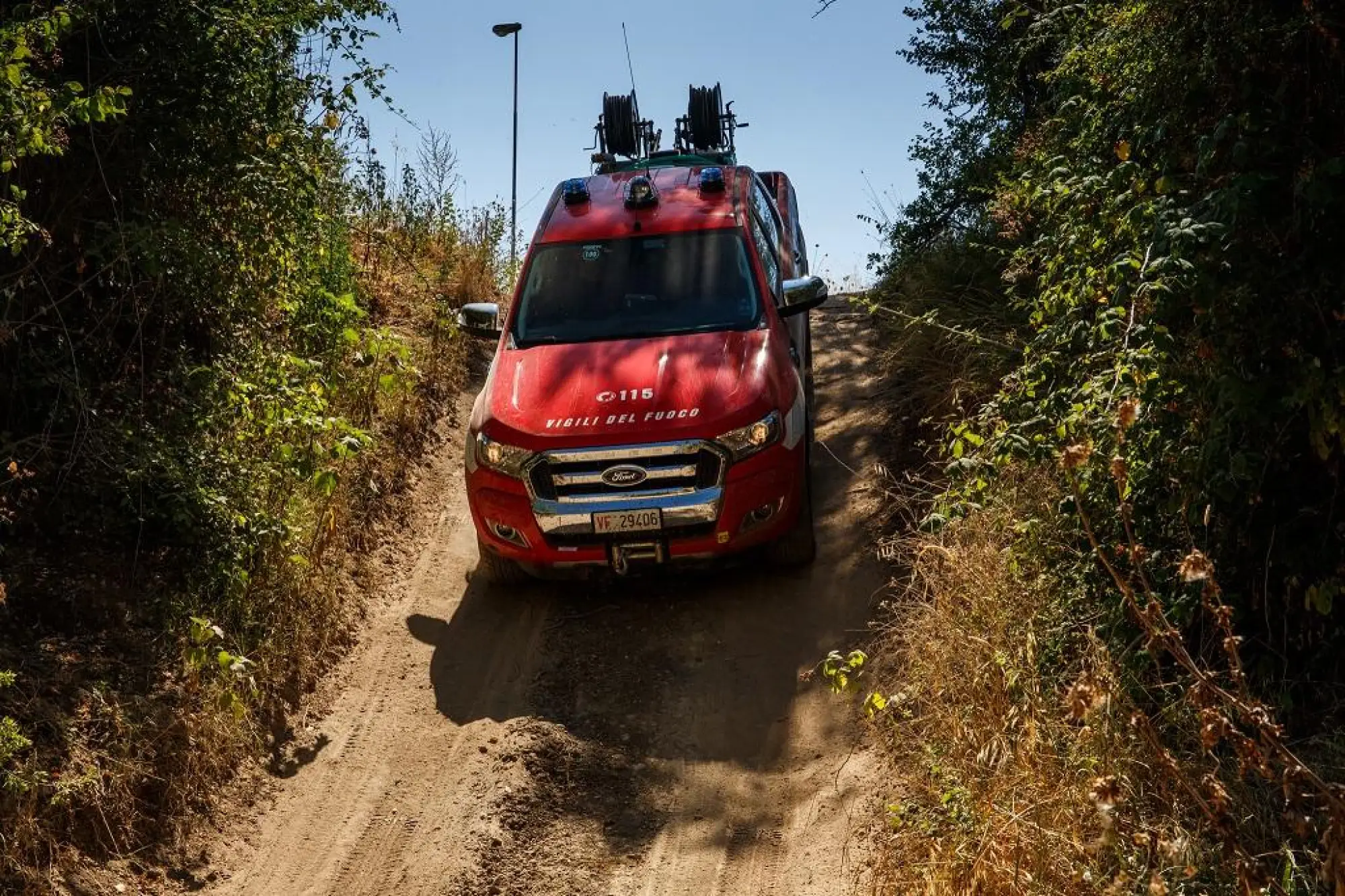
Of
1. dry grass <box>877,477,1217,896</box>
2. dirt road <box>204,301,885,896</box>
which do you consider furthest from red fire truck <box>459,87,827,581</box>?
dry grass <box>877,477,1217,896</box>

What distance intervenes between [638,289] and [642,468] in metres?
1.65

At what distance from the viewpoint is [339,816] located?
6461mm

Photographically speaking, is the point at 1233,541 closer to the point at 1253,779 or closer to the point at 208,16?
the point at 1253,779

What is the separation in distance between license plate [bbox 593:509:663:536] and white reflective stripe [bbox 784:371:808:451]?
0.88 m

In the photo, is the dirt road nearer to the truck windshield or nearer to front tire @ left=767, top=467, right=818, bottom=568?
front tire @ left=767, top=467, right=818, bottom=568

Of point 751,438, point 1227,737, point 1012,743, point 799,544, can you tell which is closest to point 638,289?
point 751,438

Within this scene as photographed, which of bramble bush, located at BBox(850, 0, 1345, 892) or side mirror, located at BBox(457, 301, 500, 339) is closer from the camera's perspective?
bramble bush, located at BBox(850, 0, 1345, 892)

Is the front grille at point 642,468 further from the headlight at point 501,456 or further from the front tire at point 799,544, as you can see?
the front tire at point 799,544

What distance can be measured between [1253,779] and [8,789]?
4693 millimetres

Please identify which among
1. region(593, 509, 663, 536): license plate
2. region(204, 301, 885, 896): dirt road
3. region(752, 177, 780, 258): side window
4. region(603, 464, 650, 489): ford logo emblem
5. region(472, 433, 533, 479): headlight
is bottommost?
region(204, 301, 885, 896): dirt road

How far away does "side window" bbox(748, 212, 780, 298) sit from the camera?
9.05 metres

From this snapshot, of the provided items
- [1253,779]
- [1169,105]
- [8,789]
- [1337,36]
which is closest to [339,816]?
[8,789]

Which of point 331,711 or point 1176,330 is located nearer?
point 1176,330

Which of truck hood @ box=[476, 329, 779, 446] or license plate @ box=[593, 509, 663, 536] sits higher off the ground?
truck hood @ box=[476, 329, 779, 446]
